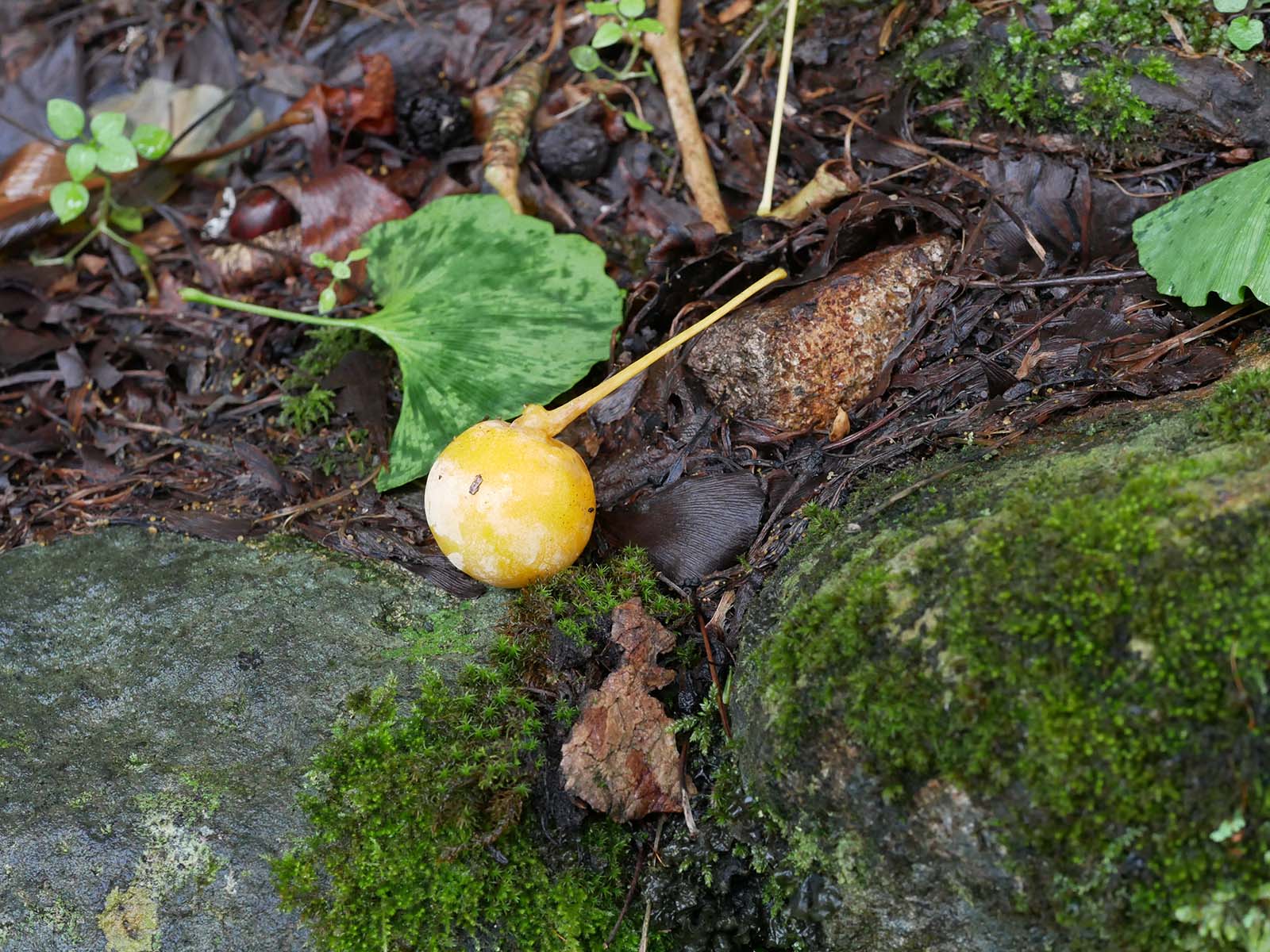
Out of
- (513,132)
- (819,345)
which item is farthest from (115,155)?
(819,345)

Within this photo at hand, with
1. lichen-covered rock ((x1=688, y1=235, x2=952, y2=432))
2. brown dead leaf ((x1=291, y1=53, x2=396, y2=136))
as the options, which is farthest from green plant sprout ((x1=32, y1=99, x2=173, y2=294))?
lichen-covered rock ((x1=688, y1=235, x2=952, y2=432))

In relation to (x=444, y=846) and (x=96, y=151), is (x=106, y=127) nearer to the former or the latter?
(x=96, y=151)

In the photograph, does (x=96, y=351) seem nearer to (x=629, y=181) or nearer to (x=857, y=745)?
(x=629, y=181)

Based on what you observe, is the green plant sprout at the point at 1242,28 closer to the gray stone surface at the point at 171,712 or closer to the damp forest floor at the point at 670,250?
the damp forest floor at the point at 670,250

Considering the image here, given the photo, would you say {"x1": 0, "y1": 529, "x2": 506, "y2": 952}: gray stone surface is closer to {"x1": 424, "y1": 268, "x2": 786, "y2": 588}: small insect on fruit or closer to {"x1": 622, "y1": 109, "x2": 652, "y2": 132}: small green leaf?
{"x1": 424, "y1": 268, "x2": 786, "y2": 588}: small insect on fruit

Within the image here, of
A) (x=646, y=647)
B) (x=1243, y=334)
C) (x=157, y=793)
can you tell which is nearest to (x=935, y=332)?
(x=1243, y=334)

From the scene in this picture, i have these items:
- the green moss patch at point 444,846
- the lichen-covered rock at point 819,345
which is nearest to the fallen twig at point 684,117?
the lichen-covered rock at point 819,345

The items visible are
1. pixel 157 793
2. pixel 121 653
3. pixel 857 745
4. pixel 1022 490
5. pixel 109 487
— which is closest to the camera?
pixel 857 745
